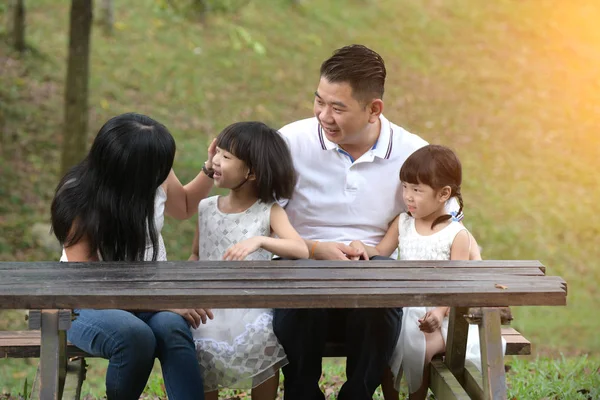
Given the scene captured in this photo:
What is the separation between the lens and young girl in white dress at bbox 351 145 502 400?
153 inches

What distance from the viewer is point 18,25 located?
1105 cm

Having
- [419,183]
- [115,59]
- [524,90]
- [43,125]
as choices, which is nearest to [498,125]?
[524,90]

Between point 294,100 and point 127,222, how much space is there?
29.0 ft

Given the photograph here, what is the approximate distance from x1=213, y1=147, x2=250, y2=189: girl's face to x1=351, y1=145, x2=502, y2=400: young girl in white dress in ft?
2.37

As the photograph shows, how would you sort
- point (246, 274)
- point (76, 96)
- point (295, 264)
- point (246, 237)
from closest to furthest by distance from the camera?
1. point (246, 274)
2. point (295, 264)
3. point (246, 237)
4. point (76, 96)

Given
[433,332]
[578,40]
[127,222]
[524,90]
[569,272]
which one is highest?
[578,40]

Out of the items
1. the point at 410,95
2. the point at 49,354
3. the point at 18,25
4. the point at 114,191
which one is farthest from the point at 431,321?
the point at 410,95

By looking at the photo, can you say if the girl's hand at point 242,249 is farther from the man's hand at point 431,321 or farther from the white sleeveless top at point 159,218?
the man's hand at point 431,321

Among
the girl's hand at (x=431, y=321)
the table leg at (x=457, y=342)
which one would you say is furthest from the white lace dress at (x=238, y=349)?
the table leg at (x=457, y=342)

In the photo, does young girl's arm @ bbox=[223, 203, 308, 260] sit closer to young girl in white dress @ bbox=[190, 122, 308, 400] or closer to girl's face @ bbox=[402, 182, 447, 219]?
young girl in white dress @ bbox=[190, 122, 308, 400]

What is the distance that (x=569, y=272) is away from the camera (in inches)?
374

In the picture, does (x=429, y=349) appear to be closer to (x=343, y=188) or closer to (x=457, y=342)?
(x=457, y=342)

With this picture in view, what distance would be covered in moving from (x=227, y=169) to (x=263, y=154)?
17 centimetres

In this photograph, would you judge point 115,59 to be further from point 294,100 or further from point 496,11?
point 496,11
